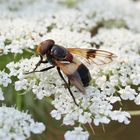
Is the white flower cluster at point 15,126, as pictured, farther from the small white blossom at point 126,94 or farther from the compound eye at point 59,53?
the small white blossom at point 126,94

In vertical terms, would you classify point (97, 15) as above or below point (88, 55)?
below

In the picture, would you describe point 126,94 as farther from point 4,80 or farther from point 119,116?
A: point 4,80

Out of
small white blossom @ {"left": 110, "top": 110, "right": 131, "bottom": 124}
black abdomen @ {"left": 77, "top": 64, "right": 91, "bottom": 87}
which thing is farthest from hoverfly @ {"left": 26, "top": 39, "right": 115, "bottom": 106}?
small white blossom @ {"left": 110, "top": 110, "right": 131, "bottom": 124}

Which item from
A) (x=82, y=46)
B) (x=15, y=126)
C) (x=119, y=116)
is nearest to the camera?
(x=15, y=126)

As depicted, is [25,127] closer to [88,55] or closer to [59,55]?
[59,55]

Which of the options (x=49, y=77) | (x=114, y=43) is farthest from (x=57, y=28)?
(x=49, y=77)

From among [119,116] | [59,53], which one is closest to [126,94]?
[119,116]
